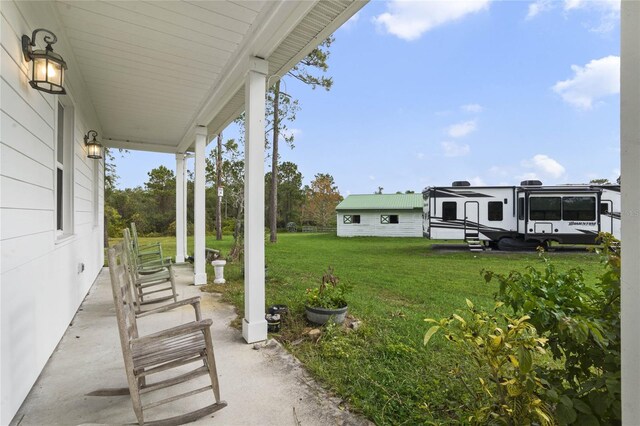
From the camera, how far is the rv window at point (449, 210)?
10.0 meters

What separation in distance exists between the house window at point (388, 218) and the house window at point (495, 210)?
6.90 m

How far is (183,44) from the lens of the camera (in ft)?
9.00

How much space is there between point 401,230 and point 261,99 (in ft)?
48.2

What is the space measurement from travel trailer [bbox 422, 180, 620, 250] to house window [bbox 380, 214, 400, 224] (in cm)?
587

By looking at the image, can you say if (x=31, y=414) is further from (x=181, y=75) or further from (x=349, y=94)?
(x=349, y=94)

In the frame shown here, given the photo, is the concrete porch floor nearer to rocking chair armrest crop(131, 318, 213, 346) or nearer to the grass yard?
the grass yard

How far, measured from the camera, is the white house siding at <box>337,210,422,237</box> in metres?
16.5

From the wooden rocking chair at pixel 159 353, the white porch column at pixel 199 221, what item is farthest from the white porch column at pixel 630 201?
the white porch column at pixel 199 221

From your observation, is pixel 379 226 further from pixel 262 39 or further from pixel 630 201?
pixel 630 201

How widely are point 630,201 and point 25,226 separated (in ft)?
8.91

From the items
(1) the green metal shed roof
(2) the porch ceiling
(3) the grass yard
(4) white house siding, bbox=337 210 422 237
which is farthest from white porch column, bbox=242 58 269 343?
(4) white house siding, bbox=337 210 422 237

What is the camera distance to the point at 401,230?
16.6 meters

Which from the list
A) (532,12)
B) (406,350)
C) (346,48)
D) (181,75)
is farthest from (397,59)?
(406,350)

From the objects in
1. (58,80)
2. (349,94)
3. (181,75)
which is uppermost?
(349,94)
